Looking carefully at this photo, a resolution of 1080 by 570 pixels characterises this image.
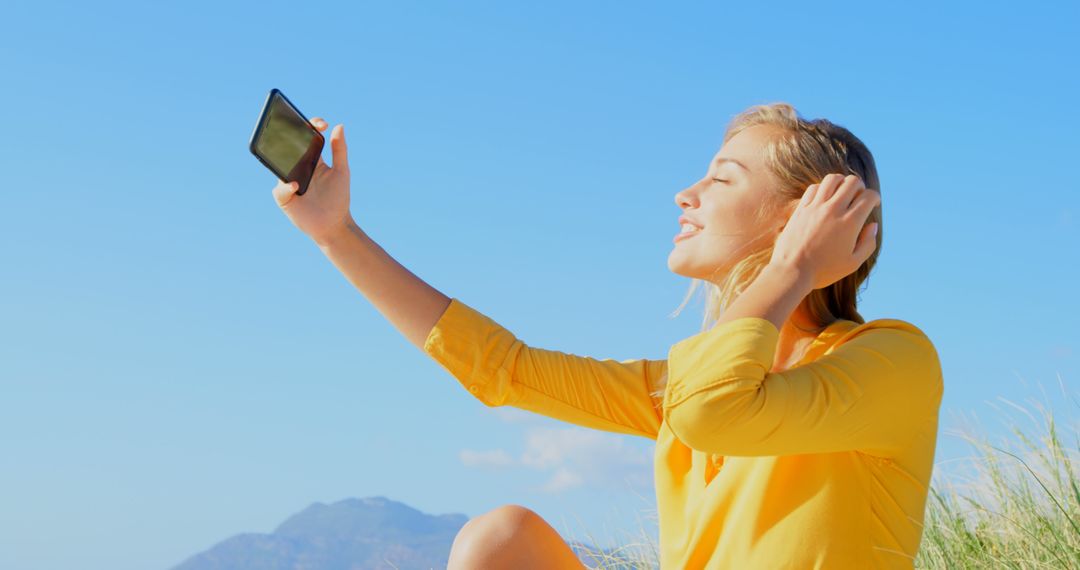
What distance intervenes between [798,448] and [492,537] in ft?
2.36

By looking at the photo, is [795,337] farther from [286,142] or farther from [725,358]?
[286,142]

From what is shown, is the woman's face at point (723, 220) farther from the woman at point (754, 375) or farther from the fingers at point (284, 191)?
the fingers at point (284, 191)

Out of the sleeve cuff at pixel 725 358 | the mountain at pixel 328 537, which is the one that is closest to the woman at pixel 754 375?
the sleeve cuff at pixel 725 358

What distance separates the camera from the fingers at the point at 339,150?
2584 mm

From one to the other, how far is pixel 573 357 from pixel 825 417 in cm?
87

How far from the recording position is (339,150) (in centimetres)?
258

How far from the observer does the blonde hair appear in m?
2.24

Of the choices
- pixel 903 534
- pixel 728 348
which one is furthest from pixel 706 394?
pixel 903 534

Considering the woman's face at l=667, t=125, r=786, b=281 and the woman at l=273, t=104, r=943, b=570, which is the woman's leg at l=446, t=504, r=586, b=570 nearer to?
the woman at l=273, t=104, r=943, b=570

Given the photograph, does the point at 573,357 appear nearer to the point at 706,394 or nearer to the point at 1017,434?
the point at 706,394

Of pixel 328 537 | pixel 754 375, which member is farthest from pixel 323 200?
pixel 328 537

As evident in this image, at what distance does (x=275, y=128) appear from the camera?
2.42 metres

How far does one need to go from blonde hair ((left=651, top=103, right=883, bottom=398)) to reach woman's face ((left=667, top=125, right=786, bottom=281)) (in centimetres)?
2

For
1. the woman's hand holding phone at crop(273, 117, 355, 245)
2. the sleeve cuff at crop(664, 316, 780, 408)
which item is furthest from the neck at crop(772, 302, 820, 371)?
the woman's hand holding phone at crop(273, 117, 355, 245)
